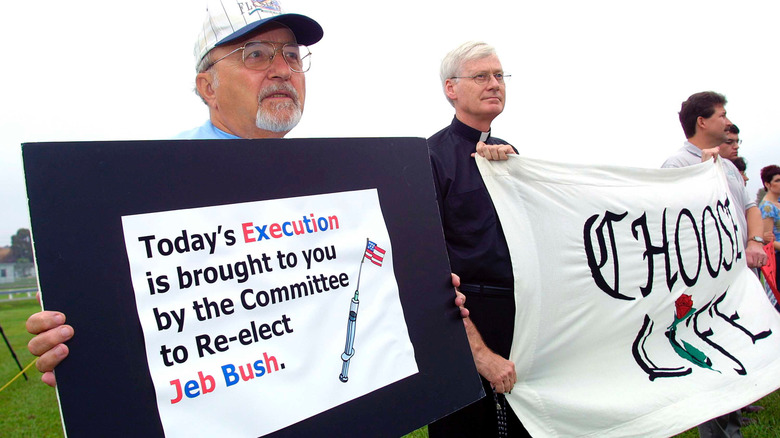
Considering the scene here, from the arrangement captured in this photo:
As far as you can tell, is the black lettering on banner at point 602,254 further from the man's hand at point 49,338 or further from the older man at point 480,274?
the man's hand at point 49,338

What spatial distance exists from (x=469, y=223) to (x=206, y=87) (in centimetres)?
128

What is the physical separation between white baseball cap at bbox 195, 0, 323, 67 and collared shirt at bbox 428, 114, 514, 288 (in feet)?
3.08

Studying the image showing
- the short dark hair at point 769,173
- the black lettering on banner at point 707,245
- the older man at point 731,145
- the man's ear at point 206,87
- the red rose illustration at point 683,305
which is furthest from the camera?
the short dark hair at point 769,173

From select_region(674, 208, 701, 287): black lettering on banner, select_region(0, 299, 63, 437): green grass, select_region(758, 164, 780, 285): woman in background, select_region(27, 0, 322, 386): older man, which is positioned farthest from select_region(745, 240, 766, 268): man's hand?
select_region(0, 299, 63, 437): green grass

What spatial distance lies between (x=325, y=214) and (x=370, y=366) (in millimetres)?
460

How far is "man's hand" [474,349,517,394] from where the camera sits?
2.09 metres

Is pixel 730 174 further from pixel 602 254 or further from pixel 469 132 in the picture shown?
pixel 469 132

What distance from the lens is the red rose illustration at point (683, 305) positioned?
2.77 meters

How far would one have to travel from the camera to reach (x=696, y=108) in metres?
3.88

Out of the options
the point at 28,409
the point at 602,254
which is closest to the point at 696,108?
the point at 602,254

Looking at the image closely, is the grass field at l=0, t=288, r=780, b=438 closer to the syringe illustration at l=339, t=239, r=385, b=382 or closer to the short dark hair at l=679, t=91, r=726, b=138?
the short dark hair at l=679, t=91, r=726, b=138

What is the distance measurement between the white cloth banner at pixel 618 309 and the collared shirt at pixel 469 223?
0.05 m

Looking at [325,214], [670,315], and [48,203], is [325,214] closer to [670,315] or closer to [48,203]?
[48,203]

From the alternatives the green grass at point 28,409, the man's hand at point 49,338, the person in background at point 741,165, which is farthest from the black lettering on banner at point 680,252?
the green grass at point 28,409
